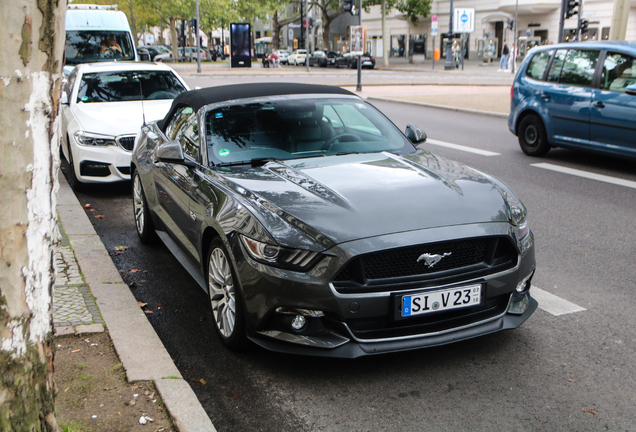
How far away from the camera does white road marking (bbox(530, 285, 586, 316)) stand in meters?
4.64

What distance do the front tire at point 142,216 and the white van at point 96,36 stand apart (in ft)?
41.0

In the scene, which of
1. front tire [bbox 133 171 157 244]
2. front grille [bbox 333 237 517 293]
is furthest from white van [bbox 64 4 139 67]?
front grille [bbox 333 237 517 293]

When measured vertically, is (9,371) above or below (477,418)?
above

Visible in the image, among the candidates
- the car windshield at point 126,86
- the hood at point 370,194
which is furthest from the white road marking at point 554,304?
the car windshield at point 126,86

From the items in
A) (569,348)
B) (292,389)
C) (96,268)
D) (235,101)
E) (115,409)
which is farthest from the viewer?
(96,268)

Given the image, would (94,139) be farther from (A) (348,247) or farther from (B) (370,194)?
(A) (348,247)

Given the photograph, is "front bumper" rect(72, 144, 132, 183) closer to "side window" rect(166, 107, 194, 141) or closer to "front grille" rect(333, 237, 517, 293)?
"side window" rect(166, 107, 194, 141)

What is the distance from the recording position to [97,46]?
18594 millimetres

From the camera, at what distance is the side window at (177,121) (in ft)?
17.9

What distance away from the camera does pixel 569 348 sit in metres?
4.05

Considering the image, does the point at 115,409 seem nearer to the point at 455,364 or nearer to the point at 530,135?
the point at 455,364

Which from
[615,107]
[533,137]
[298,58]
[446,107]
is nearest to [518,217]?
[615,107]

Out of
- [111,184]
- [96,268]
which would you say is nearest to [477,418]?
[96,268]

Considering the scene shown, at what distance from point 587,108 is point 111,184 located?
6637 mm
